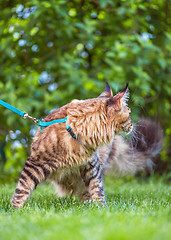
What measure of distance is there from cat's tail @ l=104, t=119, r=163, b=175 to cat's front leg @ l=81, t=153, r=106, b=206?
0.51 metres

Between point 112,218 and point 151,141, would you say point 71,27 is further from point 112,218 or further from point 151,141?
point 112,218

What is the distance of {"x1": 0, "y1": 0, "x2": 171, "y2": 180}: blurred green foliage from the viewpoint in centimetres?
440

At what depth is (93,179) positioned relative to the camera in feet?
9.36

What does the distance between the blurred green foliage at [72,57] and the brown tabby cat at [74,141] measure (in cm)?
148

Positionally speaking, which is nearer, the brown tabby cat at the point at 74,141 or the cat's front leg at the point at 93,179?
the brown tabby cat at the point at 74,141

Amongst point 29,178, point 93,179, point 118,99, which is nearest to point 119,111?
point 118,99

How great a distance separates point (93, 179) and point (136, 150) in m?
1.07

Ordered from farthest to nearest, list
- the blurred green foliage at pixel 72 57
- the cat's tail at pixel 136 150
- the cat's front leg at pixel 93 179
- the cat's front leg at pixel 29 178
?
the blurred green foliage at pixel 72 57, the cat's tail at pixel 136 150, the cat's front leg at pixel 93 179, the cat's front leg at pixel 29 178

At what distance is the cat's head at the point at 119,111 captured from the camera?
2600 mm

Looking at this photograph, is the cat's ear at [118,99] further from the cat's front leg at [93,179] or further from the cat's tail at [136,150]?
the cat's tail at [136,150]

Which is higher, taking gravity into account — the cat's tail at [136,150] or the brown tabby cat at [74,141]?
the brown tabby cat at [74,141]

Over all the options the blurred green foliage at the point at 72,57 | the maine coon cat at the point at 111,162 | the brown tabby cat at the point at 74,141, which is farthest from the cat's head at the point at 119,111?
the blurred green foliage at the point at 72,57

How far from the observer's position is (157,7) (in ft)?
18.2

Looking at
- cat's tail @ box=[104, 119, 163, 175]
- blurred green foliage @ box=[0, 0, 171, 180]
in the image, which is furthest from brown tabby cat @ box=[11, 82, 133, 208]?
blurred green foliage @ box=[0, 0, 171, 180]
